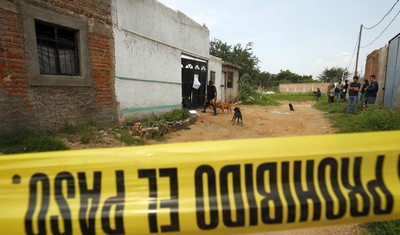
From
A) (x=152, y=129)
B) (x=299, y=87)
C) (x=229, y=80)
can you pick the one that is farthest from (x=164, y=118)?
(x=299, y=87)

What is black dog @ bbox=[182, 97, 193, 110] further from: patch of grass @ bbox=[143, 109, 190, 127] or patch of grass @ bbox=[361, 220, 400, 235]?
patch of grass @ bbox=[361, 220, 400, 235]

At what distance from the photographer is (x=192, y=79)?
11.3 meters

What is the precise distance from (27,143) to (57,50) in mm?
2245

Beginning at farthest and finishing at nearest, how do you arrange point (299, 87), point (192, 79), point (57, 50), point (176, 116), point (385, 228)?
point (299, 87), point (192, 79), point (176, 116), point (57, 50), point (385, 228)

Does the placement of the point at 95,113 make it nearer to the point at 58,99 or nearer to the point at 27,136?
the point at 58,99

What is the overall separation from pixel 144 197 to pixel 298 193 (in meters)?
0.98

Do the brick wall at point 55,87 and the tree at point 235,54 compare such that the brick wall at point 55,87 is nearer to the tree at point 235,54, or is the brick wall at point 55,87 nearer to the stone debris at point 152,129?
the stone debris at point 152,129

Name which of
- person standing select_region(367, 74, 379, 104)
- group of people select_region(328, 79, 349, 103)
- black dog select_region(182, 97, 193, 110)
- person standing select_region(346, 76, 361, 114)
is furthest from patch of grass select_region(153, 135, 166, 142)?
group of people select_region(328, 79, 349, 103)

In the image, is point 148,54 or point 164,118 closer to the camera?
point 164,118

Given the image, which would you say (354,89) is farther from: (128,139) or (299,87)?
(299,87)

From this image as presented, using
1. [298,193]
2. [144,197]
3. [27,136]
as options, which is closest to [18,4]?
[27,136]

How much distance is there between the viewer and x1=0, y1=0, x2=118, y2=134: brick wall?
4023 millimetres

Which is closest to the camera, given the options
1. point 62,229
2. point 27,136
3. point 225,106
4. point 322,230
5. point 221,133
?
point 62,229

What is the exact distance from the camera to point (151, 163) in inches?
56.2
